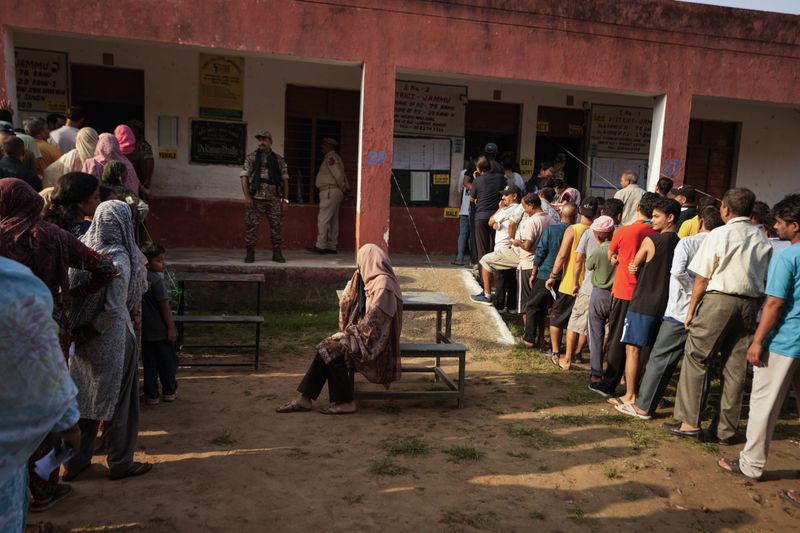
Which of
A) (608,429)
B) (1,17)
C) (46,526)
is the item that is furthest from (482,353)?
(1,17)

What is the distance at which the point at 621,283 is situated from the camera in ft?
18.4

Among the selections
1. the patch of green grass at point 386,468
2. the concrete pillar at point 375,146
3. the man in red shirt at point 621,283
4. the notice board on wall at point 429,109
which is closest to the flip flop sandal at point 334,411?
the patch of green grass at point 386,468

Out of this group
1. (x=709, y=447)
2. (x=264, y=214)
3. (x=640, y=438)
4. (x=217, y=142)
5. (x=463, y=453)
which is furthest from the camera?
(x=217, y=142)

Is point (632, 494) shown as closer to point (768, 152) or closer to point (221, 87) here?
point (221, 87)

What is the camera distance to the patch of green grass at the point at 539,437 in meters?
4.68

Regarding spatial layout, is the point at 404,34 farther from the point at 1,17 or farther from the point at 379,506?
the point at 379,506

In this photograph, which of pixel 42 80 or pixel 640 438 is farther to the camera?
A: pixel 42 80

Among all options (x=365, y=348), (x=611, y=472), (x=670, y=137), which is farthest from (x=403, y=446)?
(x=670, y=137)

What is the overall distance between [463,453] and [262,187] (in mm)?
5217

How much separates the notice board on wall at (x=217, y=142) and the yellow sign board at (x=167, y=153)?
21cm

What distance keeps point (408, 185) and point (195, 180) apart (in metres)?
3.31

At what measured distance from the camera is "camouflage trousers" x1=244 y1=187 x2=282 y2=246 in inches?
336

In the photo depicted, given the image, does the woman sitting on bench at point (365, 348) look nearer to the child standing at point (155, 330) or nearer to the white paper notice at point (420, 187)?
the child standing at point (155, 330)

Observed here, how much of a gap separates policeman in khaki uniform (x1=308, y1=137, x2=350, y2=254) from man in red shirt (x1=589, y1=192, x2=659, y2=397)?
16.7 ft
